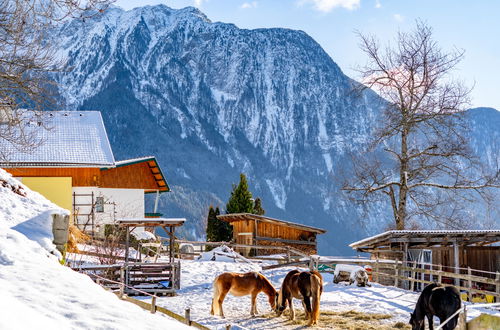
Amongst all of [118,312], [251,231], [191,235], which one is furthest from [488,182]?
[191,235]

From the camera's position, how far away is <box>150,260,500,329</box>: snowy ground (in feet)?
52.4

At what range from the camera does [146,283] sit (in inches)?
884

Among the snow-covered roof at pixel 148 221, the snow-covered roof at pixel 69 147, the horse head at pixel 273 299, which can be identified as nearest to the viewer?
the horse head at pixel 273 299

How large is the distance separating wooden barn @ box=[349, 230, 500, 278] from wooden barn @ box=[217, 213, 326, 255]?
10432 mm

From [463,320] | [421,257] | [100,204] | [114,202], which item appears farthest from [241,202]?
[463,320]

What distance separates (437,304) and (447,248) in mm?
13873

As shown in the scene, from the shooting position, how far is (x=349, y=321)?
15.9 m

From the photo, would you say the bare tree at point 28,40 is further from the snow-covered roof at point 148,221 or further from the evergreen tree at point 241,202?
the evergreen tree at point 241,202

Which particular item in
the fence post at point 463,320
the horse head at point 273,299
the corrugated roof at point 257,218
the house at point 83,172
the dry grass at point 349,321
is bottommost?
the dry grass at point 349,321

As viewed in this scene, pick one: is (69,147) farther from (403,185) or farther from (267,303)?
(267,303)

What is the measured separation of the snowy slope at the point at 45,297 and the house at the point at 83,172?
23557 millimetres

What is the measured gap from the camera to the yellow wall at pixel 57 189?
121 feet

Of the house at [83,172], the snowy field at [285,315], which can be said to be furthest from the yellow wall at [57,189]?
the snowy field at [285,315]

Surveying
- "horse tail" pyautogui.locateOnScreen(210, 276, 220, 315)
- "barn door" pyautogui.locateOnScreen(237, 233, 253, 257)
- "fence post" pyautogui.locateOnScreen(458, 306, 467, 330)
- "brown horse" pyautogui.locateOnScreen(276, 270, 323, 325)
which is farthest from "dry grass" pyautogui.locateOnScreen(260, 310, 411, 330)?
"barn door" pyautogui.locateOnScreen(237, 233, 253, 257)
